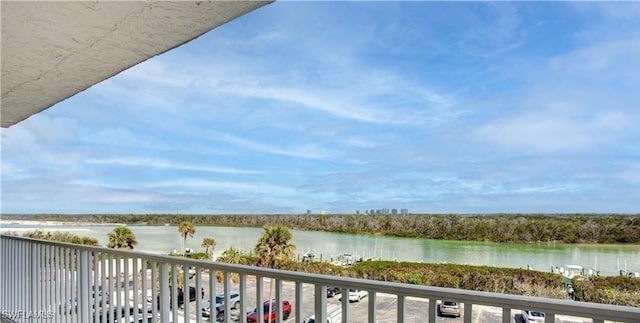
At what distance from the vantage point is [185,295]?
1.80 metres

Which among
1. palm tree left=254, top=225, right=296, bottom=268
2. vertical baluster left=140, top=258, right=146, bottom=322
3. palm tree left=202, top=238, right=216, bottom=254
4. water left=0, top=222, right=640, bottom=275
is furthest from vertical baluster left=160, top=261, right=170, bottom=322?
palm tree left=202, top=238, right=216, bottom=254

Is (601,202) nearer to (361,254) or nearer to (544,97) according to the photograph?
(361,254)

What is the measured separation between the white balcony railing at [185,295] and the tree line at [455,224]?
11.7 ft

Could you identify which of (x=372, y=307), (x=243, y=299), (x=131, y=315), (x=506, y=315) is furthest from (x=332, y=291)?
(x=131, y=315)

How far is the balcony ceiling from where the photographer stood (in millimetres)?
1396

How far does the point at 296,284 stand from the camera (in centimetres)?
139

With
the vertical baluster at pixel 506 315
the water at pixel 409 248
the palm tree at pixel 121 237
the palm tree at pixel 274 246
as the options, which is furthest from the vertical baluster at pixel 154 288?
the palm tree at pixel 274 246

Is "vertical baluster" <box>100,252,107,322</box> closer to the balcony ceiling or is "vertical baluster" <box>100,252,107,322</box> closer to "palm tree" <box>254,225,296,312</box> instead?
the balcony ceiling

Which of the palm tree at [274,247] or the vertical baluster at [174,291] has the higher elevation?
the vertical baluster at [174,291]

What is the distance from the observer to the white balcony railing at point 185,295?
1.05 metres

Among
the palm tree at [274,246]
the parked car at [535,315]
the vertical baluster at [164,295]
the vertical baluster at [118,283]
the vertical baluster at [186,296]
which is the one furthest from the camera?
the palm tree at [274,246]

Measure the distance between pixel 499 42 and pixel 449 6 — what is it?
223 inches

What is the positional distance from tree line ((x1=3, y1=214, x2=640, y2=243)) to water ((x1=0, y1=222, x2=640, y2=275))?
0.21 m

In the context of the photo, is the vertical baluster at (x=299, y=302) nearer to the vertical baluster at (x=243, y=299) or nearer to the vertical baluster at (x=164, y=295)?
the vertical baluster at (x=243, y=299)
